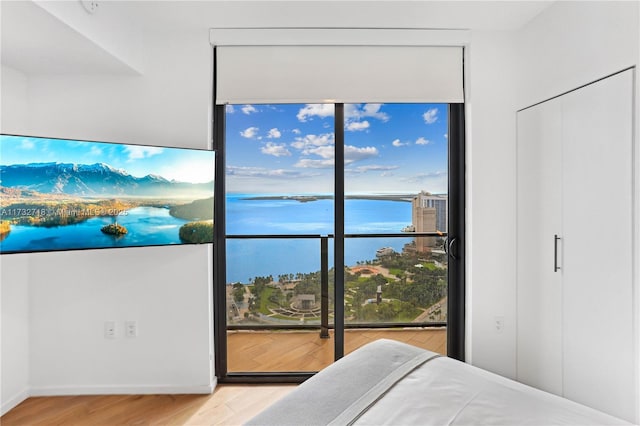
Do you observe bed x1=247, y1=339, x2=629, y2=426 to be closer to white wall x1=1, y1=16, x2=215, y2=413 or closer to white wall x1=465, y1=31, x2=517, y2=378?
white wall x1=465, y1=31, x2=517, y2=378

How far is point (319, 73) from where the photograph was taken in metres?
2.28

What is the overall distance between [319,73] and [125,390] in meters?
2.59

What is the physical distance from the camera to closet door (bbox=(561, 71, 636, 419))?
5.03ft

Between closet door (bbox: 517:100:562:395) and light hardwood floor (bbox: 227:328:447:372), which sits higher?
closet door (bbox: 517:100:562:395)

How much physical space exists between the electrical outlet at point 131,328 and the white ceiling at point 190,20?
1723 mm

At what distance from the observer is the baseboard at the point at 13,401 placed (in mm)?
2072

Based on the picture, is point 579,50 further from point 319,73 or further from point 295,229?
point 295,229

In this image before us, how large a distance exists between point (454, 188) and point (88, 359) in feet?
9.48

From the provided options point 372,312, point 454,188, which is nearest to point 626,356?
point 454,188

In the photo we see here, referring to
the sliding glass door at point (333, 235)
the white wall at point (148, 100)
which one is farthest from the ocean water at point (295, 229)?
the white wall at point (148, 100)

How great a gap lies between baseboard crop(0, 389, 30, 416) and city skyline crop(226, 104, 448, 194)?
1965 mm

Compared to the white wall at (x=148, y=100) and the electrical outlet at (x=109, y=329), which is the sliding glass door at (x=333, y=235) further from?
the electrical outlet at (x=109, y=329)

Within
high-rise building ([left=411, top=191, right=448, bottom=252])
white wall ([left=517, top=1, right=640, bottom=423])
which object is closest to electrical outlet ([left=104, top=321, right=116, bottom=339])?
high-rise building ([left=411, top=191, right=448, bottom=252])

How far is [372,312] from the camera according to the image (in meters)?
2.61
